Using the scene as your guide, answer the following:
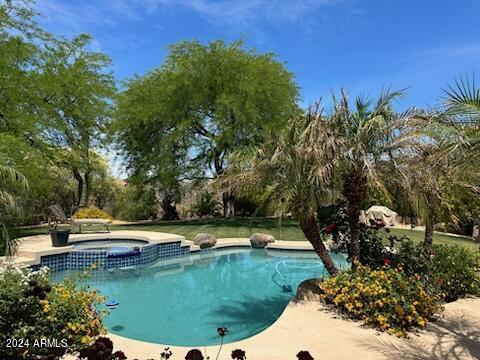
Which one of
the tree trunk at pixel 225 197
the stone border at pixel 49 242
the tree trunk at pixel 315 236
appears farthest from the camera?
the tree trunk at pixel 225 197

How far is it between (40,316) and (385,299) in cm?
497

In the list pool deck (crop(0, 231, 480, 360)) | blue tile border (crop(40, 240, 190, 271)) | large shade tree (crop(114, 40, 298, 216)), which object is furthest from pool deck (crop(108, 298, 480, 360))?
large shade tree (crop(114, 40, 298, 216))

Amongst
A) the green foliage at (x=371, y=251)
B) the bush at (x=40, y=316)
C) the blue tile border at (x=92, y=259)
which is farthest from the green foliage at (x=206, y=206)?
the bush at (x=40, y=316)

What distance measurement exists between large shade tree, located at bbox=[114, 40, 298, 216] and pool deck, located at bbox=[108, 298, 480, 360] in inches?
514

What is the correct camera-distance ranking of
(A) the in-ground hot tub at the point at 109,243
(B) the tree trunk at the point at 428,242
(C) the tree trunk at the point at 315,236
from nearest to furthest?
(C) the tree trunk at the point at 315,236, (B) the tree trunk at the point at 428,242, (A) the in-ground hot tub at the point at 109,243

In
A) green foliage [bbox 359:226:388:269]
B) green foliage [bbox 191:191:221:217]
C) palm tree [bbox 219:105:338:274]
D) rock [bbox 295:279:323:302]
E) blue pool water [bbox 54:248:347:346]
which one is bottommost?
blue pool water [bbox 54:248:347:346]

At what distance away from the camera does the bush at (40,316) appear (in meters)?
4.12

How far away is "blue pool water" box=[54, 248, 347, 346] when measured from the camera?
263 inches

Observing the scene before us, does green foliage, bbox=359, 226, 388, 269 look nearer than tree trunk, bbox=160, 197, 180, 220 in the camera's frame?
Yes

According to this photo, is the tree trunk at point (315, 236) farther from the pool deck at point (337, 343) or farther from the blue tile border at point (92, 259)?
the blue tile border at point (92, 259)

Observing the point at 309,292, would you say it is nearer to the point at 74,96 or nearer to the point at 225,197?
the point at 225,197

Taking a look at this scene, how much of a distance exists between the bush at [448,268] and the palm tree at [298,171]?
161cm

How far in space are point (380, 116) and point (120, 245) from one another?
11216 mm

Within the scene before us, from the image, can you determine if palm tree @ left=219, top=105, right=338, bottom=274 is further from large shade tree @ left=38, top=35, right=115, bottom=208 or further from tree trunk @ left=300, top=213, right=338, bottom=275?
large shade tree @ left=38, top=35, right=115, bottom=208
